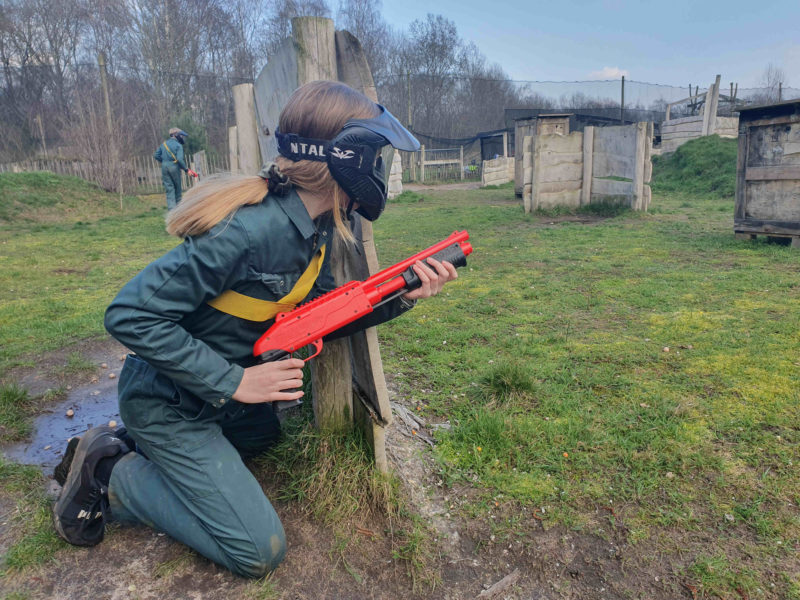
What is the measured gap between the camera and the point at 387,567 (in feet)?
8.09

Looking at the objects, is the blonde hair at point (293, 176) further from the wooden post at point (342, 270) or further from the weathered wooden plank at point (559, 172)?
the weathered wooden plank at point (559, 172)

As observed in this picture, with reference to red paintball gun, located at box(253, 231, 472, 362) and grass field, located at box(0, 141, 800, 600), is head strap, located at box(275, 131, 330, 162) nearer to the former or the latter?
red paintball gun, located at box(253, 231, 472, 362)

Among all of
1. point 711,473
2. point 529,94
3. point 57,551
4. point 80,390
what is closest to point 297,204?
point 57,551

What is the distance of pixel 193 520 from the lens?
243cm

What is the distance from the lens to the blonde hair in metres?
2.25

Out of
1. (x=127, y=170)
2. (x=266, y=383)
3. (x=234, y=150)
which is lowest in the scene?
(x=266, y=383)

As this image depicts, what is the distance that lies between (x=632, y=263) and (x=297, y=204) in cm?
641

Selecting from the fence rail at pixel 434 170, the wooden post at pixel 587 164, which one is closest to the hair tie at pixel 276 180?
the wooden post at pixel 587 164

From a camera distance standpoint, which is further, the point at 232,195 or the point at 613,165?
the point at 613,165

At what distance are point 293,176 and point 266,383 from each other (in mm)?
886

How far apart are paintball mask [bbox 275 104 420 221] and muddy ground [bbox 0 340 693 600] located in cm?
155

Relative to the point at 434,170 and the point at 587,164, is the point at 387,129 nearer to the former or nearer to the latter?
the point at 587,164

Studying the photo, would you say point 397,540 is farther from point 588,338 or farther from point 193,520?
point 588,338

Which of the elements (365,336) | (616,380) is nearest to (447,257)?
(365,336)
